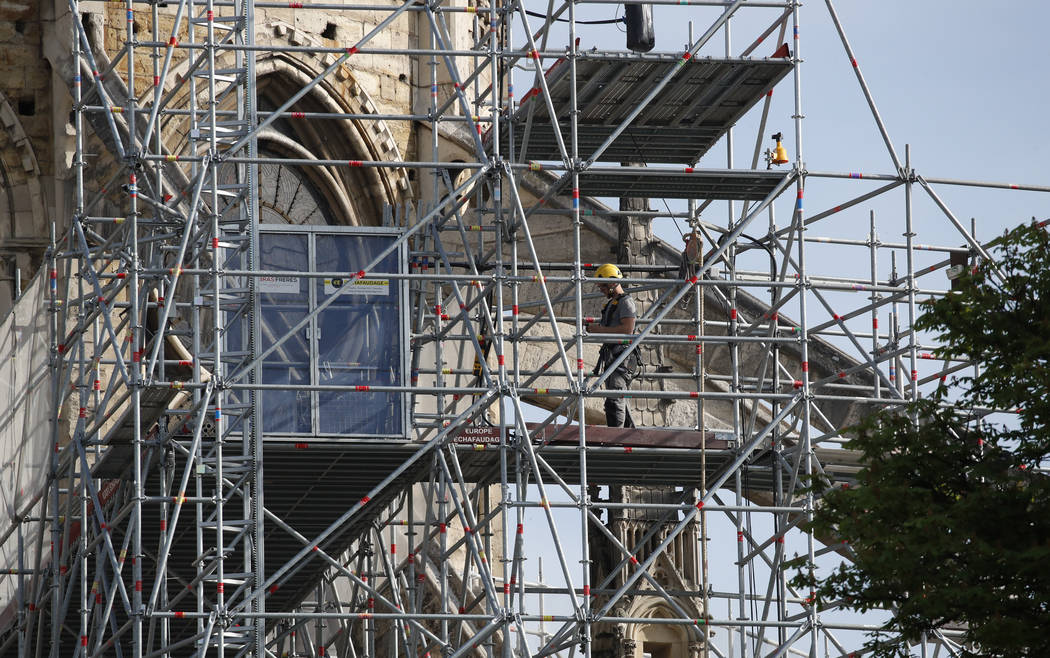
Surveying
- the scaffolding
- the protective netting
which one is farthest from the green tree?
the protective netting

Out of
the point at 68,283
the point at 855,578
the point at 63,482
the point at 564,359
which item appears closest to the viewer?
the point at 855,578

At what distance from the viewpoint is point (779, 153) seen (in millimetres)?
21391

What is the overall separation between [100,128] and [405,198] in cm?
520

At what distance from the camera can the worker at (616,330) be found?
20.4 m

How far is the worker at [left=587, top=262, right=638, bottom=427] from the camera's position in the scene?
802 inches

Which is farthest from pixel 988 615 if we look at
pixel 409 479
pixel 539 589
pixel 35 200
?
pixel 35 200

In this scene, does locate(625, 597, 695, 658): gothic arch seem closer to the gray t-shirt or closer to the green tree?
the gray t-shirt

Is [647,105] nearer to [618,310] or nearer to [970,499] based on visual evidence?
[618,310]

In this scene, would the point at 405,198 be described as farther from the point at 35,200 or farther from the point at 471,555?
the point at 471,555

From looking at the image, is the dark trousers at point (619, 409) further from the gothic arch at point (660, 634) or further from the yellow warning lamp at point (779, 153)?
the gothic arch at point (660, 634)

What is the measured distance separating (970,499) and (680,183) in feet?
19.6

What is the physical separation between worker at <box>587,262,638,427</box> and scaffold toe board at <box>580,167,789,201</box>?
2.65 ft

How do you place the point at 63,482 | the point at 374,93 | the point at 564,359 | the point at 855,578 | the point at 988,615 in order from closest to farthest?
the point at 988,615 < the point at 855,578 < the point at 564,359 < the point at 63,482 < the point at 374,93

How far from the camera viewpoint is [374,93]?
26.9 metres
